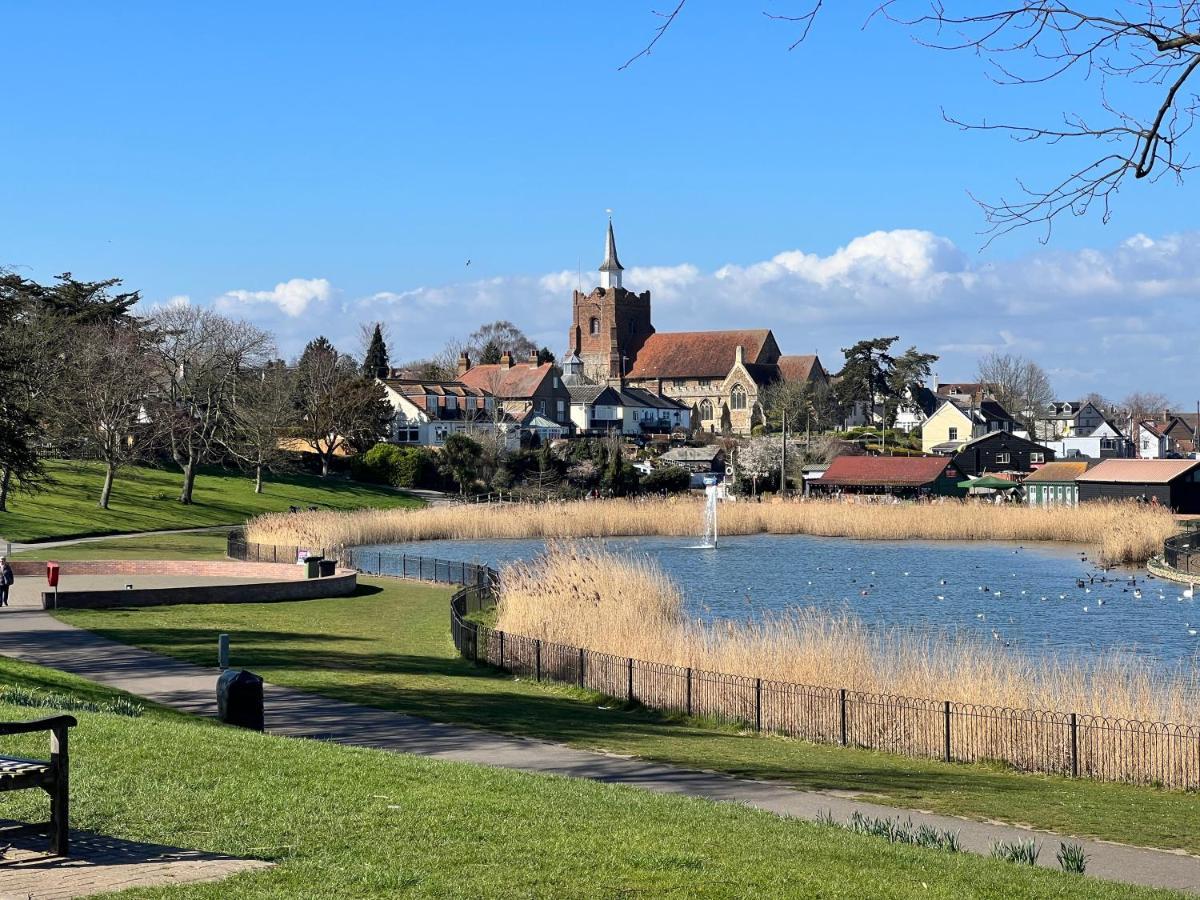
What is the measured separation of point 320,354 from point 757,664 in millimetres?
97435

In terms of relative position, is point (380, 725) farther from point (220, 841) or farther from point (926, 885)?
point (926, 885)

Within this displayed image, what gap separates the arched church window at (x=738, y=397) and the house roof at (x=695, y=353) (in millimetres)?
3876

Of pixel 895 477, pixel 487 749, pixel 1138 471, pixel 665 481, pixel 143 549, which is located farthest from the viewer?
pixel 665 481

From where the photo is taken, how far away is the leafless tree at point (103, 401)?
2729 inches

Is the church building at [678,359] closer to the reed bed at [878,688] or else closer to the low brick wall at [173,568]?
the low brick wall at [173,568]

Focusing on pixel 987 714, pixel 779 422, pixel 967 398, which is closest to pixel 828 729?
pixel 987 714

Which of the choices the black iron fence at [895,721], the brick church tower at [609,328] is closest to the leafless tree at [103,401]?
the black iron fence at [895,721]

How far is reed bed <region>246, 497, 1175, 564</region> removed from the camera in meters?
62.5

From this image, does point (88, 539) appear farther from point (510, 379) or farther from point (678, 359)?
point (678, 359)

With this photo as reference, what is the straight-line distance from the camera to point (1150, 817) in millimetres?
15844

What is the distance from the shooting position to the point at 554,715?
22.5 metres

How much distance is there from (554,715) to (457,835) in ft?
39.9

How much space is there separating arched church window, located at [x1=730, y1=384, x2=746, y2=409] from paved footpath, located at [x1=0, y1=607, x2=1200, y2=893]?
131323 millimetres

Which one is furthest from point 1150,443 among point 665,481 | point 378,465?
point 378,465
